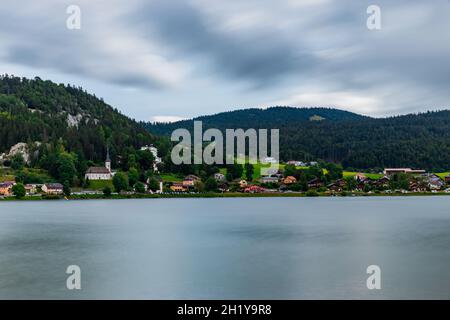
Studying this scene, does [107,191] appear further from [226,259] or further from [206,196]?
[226,259]

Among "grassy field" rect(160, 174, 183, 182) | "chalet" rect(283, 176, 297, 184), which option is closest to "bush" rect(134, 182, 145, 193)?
"grassy field" rect(160, 174, 183, 182)

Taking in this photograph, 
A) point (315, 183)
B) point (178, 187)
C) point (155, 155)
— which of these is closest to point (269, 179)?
point (315, 183)

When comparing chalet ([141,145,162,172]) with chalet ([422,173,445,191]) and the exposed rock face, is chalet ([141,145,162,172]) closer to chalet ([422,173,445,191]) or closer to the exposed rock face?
the exposed rock face

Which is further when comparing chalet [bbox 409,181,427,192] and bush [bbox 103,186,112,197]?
chalet [bbox 409,181,427,192]

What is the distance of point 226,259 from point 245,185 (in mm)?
107727

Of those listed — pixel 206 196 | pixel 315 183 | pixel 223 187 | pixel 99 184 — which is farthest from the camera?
pixel 315 183

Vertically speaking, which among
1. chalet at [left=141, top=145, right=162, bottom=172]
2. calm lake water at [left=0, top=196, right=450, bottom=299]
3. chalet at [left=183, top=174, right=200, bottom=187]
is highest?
chalet at [left=141, top=145, right=162, bottom=172]

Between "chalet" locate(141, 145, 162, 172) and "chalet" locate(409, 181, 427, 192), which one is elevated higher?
"chalet" locate(141, 145, 162, 172)

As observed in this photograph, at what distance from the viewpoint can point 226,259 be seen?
111ft

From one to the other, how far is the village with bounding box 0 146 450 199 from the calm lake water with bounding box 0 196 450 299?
68844mm

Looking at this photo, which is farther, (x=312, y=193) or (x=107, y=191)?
(x=312, y=193)

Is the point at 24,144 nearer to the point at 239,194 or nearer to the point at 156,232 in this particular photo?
the point at 239,194

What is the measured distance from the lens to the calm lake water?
24.8 m

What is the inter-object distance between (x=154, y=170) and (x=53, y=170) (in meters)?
30.5
